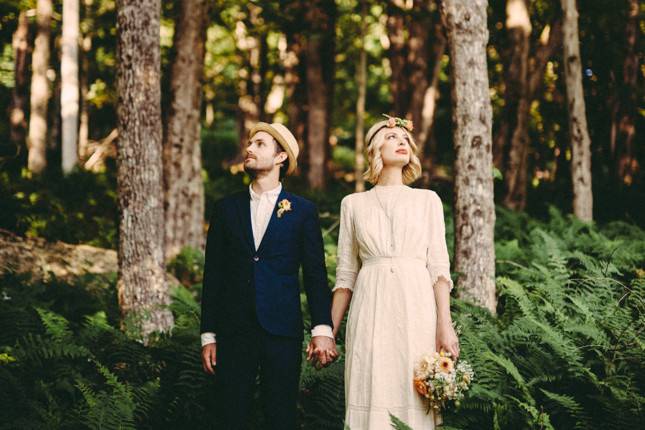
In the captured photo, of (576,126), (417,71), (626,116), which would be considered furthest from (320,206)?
(626,116)

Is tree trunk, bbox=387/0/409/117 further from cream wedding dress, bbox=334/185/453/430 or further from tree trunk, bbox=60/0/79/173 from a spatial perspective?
cream wedding dress, bbox=334/185/453/430

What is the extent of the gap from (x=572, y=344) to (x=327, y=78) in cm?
1409

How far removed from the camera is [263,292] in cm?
413

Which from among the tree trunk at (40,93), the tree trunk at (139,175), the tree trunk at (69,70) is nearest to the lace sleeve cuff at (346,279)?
the tree trunk at (139,175)

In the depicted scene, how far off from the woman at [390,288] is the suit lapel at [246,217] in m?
0.59

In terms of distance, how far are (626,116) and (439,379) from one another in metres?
15.6

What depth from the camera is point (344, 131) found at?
41.6 m

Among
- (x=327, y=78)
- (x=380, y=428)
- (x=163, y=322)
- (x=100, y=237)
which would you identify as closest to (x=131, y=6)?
(x=163, y=322)

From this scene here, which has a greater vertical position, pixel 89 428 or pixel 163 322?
pixel 163 322

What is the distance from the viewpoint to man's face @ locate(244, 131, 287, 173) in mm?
4273

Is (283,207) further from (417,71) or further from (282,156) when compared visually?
(417,71)

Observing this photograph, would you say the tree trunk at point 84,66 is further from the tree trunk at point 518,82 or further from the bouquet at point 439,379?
the bouquet at point 439,379

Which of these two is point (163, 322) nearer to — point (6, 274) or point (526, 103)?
point (6, 274)

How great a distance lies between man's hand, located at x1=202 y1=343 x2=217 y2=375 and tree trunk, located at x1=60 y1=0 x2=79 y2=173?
13.6 metres
